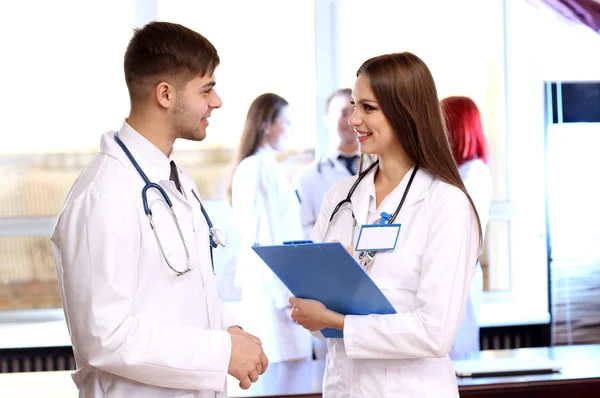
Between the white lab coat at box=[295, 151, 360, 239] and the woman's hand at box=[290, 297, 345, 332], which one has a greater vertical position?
the white lab coat at box=[295, 151, 360, 239]

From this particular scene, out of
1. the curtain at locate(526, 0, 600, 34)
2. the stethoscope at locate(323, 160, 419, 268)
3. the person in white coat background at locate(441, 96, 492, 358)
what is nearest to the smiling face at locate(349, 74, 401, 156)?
the stethoscope at locate(323, 160, 419, 268)

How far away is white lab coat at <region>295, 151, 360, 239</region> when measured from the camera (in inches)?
169

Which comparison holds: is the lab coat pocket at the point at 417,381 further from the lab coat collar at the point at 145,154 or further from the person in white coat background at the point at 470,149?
the person in white coat background at the point at 470,149

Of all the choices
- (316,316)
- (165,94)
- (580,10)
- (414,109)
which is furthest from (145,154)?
(580,10)

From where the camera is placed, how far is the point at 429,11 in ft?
15.4

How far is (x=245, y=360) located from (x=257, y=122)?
2.78 metres

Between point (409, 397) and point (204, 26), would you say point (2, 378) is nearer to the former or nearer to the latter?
point (409, 397)

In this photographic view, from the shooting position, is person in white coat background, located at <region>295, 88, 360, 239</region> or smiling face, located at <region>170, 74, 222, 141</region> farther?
person in white coat background, located at <region>295, 88, 360, 239</region>

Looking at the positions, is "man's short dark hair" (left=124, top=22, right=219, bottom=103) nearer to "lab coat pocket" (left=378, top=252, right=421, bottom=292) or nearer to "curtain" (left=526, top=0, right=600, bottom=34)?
"lab coat pocket" (left=378, top=252, right=421, bottom=292)

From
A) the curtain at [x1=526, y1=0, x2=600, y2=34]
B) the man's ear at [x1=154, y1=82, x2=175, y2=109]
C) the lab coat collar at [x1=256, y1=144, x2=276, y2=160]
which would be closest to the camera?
the man's ear at [x1=154, y1=82, x2=175, y2=109]

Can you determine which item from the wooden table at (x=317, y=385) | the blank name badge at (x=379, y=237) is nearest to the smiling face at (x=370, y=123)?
the blank name badge at (x=379, y=237)

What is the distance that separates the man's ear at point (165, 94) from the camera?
1650mm

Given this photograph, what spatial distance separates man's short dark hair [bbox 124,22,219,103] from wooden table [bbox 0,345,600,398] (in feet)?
3.22

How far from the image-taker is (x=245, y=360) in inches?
62.3
